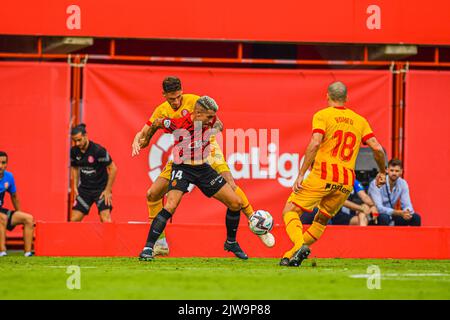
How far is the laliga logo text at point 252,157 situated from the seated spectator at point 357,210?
107 cm

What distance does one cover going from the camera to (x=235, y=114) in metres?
17.1

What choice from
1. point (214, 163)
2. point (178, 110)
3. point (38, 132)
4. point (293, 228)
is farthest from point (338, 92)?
point (38, 132)

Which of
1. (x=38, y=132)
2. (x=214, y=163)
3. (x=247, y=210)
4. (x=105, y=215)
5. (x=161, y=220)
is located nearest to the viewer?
Answer: (x=161, y=220)

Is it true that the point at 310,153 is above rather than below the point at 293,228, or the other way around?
above

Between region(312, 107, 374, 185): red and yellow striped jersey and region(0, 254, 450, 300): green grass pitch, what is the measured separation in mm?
1018

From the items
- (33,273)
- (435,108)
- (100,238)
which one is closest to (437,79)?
(435,108)

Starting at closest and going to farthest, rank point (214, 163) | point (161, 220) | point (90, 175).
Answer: point (161, 220) → point (214, 163) → point (90, 175)

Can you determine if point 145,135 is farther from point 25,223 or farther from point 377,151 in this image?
point 25,223

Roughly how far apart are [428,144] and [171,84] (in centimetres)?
574

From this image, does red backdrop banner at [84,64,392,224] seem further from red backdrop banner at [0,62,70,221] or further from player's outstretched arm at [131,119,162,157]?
player's outstretched arm at [131,119,162,157]

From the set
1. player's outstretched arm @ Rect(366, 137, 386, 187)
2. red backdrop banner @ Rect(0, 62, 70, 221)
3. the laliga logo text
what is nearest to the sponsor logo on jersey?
player's outstretched arm @ Rect(366, 137, 386, 187)

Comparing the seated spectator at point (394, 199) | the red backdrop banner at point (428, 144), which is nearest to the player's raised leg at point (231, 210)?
the seated spectator at point (394, 199)

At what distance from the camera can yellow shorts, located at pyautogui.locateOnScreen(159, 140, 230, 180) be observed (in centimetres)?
1354
